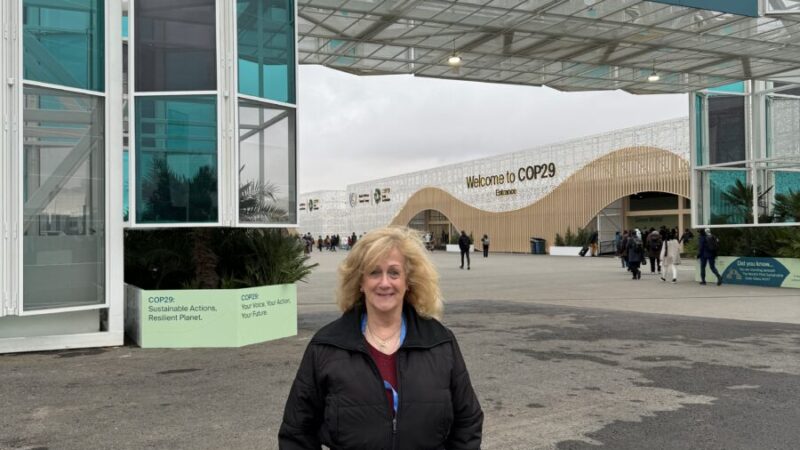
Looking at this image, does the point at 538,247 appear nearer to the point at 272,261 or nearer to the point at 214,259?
the point at 272,261

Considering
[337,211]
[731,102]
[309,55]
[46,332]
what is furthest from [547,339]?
[337,211]

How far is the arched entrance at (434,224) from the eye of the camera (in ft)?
208

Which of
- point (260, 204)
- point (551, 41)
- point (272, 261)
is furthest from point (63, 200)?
point (551, 41)

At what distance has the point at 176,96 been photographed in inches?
339

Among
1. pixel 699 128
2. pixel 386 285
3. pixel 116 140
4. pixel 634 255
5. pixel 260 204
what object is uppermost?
pixel 699 128

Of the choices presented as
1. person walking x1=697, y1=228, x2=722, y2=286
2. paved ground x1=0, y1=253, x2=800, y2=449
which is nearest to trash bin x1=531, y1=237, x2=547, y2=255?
person walking x1=697, y1=228, x2=722, y2=286

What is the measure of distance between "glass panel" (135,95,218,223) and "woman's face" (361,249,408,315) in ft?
21.7

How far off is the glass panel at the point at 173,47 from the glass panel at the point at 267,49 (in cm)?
43

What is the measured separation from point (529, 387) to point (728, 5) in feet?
33.7

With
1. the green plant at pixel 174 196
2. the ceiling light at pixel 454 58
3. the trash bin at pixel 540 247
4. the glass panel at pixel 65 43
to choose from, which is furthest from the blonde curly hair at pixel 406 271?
the trash bin at pixel 540 247

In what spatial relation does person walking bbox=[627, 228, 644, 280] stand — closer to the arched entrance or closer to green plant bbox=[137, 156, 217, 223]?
green plant bbox=[137, 156, 217, 223]

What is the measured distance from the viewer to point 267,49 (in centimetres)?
916

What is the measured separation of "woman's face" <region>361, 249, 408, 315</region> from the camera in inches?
92.1

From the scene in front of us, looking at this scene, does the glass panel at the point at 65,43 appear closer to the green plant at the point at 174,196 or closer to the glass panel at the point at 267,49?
the green plant at the point at 174,196
